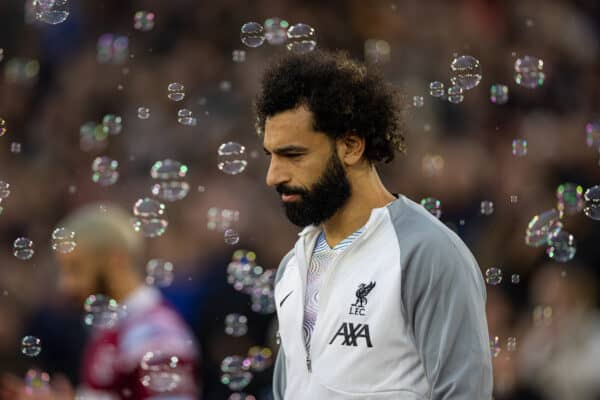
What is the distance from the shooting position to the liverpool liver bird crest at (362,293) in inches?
77.3

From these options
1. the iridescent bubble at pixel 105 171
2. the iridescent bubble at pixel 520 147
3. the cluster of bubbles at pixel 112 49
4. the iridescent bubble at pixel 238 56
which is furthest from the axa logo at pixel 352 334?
the cluster of bubbles at pixel 112 49

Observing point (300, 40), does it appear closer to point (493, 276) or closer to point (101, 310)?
point (493, 276)

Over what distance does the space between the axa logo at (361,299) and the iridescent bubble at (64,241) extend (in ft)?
6.47

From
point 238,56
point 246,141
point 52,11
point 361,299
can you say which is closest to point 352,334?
point 361,299

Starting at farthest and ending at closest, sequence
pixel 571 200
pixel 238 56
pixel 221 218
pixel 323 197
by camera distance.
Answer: pixel 238 56
pixel 221 218
pixel 571 200
pixel 323 197

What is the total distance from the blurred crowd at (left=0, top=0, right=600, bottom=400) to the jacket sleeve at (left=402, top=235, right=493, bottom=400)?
96.0 inches

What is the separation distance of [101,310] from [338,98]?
1.80 metres

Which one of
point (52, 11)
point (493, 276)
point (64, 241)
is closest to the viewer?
point (493, 276)

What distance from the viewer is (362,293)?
1.98 meters

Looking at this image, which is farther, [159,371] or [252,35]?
[252,35]

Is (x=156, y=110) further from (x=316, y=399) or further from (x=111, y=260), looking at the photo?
(x=316, y=399)

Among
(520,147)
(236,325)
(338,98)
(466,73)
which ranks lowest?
(236,325)

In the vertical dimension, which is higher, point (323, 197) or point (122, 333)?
point (323, 197)

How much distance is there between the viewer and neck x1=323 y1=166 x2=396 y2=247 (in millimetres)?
2129
